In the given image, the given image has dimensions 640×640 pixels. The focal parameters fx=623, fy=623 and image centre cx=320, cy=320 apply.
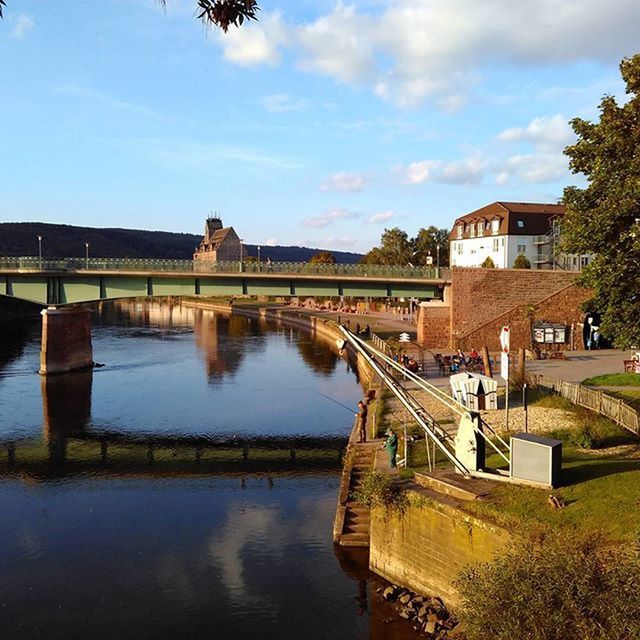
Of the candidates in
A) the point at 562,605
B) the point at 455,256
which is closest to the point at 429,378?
the point at 562,605

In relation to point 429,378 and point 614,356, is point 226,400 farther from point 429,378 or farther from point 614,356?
point 614,356

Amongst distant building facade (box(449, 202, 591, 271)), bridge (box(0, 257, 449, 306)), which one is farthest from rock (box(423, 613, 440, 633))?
distant building facade (box(449, 202, 591, 271))

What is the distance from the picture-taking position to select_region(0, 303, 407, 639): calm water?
1734cm

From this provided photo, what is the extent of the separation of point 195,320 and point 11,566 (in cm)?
9980

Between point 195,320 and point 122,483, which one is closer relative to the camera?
point 122,483

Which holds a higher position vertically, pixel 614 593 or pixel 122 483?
pixel 614 593

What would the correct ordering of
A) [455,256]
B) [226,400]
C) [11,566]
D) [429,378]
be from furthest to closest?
[455,256] → [226,400] → [429,378] → [11,566]

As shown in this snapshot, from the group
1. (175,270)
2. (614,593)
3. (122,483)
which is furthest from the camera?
(175,270)

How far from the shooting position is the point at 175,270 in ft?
177

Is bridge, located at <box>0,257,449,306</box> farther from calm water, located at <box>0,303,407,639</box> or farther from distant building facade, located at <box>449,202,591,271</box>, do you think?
distant building facade, located at <box>449,202,591,271</box>

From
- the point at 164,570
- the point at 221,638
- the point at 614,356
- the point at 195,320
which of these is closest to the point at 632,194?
the point at 221,638

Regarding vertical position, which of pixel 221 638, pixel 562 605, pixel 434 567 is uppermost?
pixel 562 605

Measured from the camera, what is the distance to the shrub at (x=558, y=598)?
432 inches

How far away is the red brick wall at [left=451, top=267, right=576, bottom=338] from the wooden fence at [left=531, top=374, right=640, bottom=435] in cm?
1946
